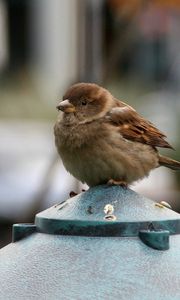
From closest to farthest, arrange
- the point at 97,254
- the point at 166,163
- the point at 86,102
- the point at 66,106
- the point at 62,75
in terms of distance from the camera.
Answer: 1. the point at 97,254
2. the point at 66,106
3. the point at 86,102
4. the point at 166,163
5. the point at 62,75

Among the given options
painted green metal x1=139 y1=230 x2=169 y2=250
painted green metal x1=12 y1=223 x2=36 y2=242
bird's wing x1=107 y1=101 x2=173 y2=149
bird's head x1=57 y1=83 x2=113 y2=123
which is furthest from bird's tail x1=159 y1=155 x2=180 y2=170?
painted green metal x1=139 y1=230 x2=169 y2=250

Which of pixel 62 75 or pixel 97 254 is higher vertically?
pixel 97 254

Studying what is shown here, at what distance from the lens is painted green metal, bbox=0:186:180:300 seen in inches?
102

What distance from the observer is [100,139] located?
4.58m

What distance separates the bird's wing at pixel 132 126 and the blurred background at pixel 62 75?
1504mm

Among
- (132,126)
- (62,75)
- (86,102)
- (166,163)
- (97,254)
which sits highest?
(97,254)

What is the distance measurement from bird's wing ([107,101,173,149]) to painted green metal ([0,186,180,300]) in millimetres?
1774

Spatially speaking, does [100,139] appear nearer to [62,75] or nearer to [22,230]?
[22,230]

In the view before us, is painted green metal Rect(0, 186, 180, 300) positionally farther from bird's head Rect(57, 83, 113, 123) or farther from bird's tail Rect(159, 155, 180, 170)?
bird's tail Rect(159, 155, 180, 170)

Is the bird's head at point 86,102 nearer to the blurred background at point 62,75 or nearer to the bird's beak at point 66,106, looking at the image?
the bird's beak at point 66,106

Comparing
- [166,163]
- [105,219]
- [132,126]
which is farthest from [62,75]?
[105,219]

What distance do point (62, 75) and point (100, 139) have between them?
8.88m

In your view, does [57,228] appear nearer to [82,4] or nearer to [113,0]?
[82,4]

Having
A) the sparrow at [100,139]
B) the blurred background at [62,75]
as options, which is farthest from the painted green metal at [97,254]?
the blurred background at [62,75]
